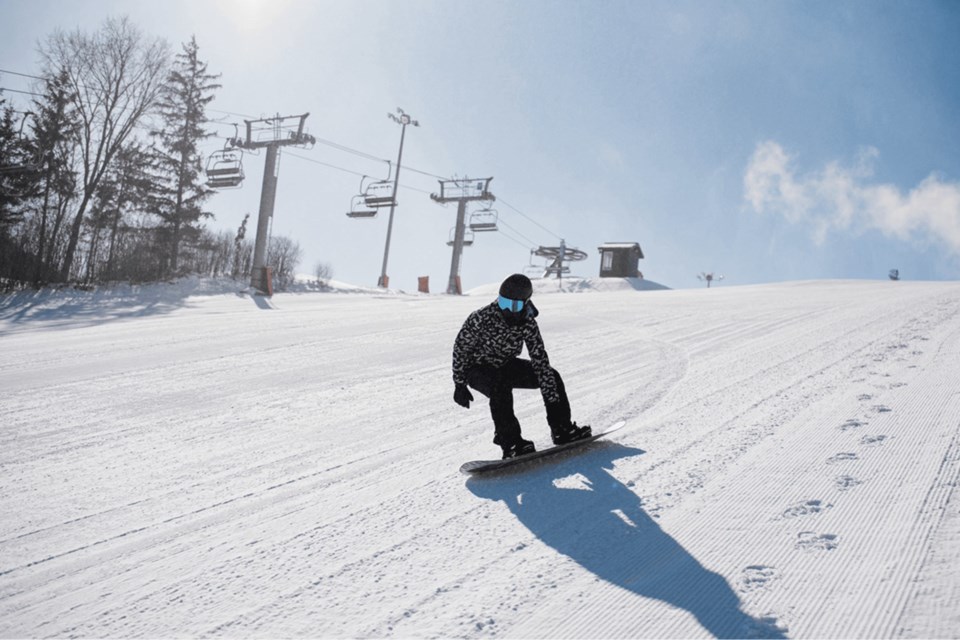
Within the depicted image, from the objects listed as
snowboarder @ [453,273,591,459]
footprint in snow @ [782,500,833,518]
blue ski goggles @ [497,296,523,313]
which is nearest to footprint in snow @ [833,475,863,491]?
footprint in snow @ [782,500,833,518]

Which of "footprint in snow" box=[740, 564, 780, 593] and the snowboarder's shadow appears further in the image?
A: "footprint in snow" box=[740, 564, 780, 593]

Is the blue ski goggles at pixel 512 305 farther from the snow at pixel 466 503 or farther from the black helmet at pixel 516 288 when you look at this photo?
the snow at pixel 466 503

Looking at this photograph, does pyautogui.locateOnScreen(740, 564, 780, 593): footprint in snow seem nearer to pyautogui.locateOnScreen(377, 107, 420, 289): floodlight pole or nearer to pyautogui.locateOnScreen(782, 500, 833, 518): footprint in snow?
pyautogui.locateOnScreen(782, 500, 833, 518): footprint in snow

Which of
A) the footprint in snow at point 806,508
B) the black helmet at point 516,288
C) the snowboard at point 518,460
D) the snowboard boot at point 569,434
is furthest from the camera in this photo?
the snowboard boot at point 569,434

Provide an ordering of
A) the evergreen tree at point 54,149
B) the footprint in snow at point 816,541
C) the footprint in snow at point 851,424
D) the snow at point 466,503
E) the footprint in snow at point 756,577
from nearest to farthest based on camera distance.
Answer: the snow at point 466,503 → the footprint in snow at point 756,577 → the footprint in snow at point 816,541 → the footprint in snow at point 851,424 → the evergreen tree at point 54,149

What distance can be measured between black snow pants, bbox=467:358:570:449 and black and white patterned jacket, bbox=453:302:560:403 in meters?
0.05

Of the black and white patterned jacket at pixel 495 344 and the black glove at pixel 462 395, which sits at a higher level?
the black and white patterned jacket at pixel 495 344

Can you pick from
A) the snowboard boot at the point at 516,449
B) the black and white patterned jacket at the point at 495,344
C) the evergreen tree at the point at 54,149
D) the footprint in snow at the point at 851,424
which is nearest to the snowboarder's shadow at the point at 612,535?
the snowboard boot at the point at 516,449

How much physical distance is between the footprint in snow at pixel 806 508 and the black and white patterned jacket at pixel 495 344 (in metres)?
1.75

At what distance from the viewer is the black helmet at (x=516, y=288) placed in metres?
4.29

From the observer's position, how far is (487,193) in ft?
131

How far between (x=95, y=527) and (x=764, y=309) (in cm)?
1410

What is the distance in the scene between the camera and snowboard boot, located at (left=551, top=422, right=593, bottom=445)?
4742mm

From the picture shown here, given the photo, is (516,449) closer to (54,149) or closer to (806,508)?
(806,508)
